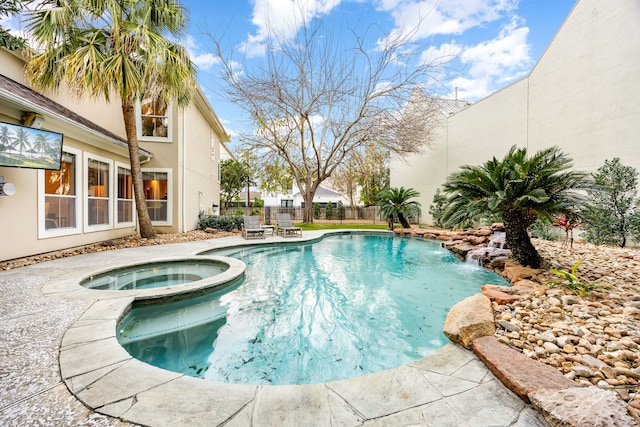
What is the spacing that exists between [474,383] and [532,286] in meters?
3.15

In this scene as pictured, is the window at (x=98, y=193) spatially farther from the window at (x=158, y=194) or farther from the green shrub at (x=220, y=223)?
the green shrub at (x=220, y=223)

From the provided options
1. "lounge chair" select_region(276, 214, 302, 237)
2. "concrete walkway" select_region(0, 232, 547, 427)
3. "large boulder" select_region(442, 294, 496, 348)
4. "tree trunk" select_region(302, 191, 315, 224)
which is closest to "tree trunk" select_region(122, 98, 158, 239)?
"lounge chair" select_region(276, 214, 302, 237)

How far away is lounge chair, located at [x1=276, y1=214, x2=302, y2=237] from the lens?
1209cm

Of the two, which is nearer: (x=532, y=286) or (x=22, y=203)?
(x=532, y=286)

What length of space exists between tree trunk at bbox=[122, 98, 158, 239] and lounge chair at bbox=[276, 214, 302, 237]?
196 inches

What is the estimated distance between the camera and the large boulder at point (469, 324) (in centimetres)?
272

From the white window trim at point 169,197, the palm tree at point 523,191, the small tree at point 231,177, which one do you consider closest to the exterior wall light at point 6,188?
the white window trim at point 169,197

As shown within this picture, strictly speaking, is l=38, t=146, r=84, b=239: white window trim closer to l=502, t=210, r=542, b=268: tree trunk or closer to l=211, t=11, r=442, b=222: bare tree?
l=211, t=11, r=442, b=222: bare tree

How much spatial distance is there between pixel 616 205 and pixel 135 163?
47.3ft

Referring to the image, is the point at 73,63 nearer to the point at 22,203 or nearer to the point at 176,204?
the point at 22,203

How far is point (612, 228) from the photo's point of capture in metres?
7.82

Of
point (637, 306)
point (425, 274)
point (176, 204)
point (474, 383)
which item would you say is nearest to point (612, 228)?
point (425, 274)

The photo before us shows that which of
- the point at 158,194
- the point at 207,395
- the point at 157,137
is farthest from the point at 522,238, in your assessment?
the point at 157,137

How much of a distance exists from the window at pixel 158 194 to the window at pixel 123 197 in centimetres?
72
